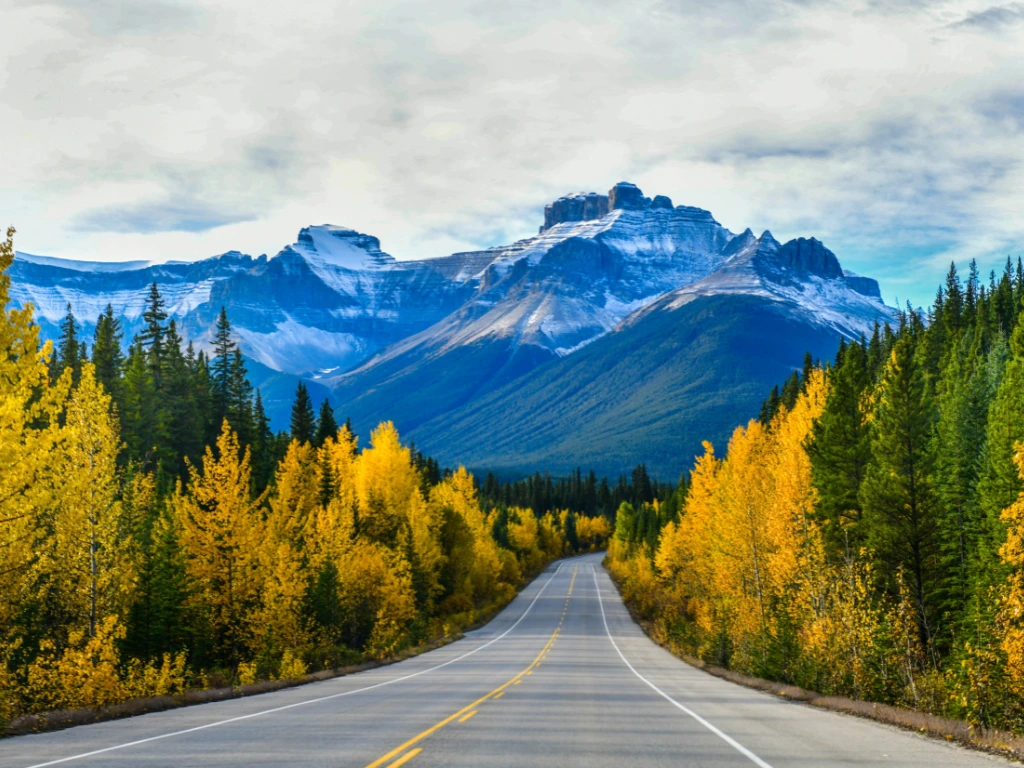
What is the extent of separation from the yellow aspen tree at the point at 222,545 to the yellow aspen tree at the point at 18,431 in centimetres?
1215

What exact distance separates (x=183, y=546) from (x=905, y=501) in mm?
28021

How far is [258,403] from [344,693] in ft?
209

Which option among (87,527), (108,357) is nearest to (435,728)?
(87,527)

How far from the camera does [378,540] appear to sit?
54.8m

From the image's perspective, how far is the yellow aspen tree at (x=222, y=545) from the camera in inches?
1278

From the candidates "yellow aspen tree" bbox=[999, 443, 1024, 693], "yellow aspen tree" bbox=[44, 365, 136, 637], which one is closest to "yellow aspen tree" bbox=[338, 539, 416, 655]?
"yellow aspen tree" bbox=[44, 365, 136, 637]

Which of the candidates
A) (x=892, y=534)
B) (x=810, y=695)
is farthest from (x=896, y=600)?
(x=810, y=695)

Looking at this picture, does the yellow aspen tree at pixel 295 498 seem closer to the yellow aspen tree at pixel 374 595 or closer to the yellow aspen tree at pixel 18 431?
the yellow aspen tree at pixel 374 595

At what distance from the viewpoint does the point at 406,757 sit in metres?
11.8

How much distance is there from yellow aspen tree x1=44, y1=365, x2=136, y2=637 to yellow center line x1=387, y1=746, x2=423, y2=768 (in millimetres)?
13531

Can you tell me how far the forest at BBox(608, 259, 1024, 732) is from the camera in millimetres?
21438

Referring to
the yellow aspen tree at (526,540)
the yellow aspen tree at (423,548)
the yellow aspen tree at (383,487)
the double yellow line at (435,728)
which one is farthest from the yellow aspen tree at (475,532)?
the double yellow line at (435,728)

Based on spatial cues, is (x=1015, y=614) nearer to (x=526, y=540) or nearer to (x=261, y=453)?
(x=261, y=453)

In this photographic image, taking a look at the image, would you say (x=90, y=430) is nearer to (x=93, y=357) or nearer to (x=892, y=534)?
(x=892, y=534)
